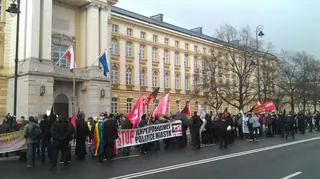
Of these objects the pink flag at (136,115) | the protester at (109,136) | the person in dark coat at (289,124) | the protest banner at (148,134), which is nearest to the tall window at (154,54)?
the person in dark coat at (289,124)

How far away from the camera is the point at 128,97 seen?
5444cm

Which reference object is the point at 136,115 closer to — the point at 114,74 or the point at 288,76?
the point at 114,74

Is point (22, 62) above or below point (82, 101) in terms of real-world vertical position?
above

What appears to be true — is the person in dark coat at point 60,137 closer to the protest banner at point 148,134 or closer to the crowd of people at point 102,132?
the crowd of people at point 102,132

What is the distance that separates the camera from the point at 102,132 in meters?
16.8

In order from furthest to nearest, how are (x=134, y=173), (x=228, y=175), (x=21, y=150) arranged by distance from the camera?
1. (x=21, y=150)
2. (x=134, y=173)
3. (x=228, y=175)

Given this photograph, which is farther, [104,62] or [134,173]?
[104,62]

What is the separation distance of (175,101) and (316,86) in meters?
27.7

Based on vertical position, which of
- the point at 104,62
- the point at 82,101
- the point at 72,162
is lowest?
the point at 72,162

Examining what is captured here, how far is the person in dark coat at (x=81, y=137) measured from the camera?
1712cm

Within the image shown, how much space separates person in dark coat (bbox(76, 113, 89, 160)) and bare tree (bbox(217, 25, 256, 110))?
32.6 m

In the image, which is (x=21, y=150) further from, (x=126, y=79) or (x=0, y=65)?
(x=126, y=79)

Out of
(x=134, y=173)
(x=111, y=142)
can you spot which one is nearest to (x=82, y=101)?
(x=111, y=142)

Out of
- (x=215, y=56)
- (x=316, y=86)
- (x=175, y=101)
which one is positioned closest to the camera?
(x=215, y=56)
